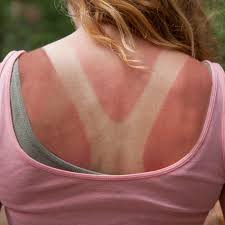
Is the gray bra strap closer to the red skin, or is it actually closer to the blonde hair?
the red skin

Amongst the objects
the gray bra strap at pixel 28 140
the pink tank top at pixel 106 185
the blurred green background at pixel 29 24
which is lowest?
the blurred green background at pixel 29 24

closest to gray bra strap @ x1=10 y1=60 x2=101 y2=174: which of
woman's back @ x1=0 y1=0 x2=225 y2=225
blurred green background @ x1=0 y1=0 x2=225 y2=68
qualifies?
woman's back @ x1=0 y1=0 x2=225 y2=225

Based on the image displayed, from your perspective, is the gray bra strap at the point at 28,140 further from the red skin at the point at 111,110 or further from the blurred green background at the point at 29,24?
the blurred green background at the point at 29,24

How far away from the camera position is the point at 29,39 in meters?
3.75

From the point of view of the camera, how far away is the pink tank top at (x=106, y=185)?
0.90m

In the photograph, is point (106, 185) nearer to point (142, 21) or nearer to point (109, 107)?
point (109, 107)

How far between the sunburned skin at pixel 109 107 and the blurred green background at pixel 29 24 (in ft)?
A: 8.77

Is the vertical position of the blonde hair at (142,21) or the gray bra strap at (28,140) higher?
the blonde hair at (142,21)

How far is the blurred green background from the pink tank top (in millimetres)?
2699

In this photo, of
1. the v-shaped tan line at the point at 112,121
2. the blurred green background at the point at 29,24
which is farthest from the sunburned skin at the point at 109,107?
the blurred green background at the point at 29,24

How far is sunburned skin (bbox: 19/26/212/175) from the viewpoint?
2.97 feet

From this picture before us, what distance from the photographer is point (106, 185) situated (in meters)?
0.90

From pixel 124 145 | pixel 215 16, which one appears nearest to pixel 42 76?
pixel 124 145

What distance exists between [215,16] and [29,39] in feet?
8.87
